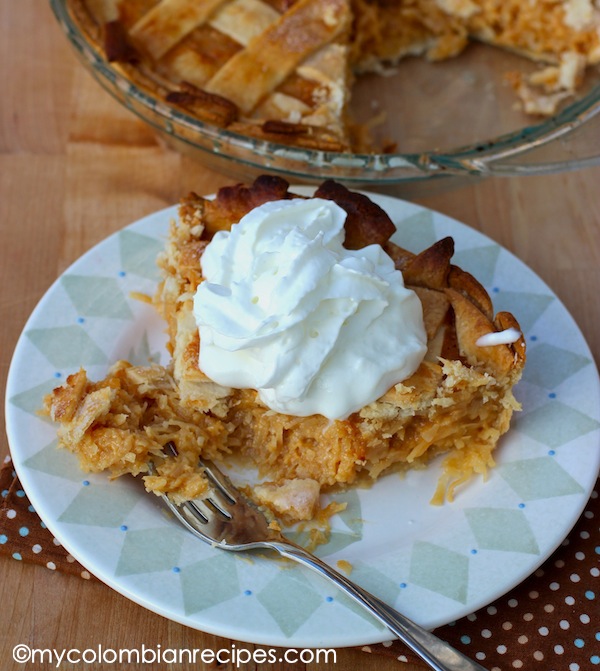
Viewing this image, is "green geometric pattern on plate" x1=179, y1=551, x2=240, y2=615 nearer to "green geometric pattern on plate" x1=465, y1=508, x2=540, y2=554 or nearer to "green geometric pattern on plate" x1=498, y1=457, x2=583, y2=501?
"green geometric pattern on plate" x1=465, y1=508, x2=540, y2=554

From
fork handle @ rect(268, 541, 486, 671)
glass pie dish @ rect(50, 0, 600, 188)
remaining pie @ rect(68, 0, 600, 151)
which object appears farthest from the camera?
remaining pie @ rect(68, 0, 600, 151)

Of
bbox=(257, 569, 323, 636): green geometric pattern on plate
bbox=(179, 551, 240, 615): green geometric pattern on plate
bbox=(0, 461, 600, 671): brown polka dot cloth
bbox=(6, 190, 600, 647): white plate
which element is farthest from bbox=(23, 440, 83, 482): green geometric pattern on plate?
bbox=(257, 569, 323, 636): green geometric pattern on plate

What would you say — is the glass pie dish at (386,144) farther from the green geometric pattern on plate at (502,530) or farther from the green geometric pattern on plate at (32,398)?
the green geometric pattern on plate at (502,530)

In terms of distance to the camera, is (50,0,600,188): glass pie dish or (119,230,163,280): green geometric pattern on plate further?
(50,0,600,188): glass pie dish

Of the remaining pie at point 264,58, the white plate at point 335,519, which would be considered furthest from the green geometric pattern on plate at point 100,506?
the remaining pie at point 264,58

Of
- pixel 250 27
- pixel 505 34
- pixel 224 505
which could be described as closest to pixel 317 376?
pixel 224 505

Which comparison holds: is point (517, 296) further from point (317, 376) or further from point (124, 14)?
point (124, 14)
